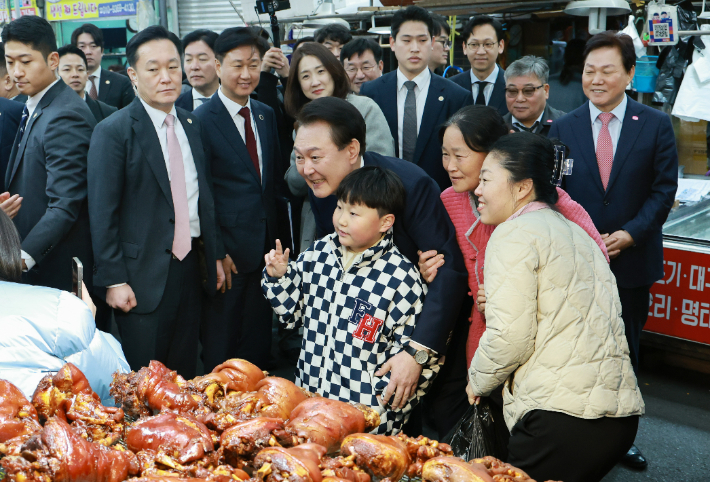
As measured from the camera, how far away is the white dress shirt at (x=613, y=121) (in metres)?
3.22

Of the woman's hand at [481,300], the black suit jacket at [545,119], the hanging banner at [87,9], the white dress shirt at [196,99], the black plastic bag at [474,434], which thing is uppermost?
the hanging banner at [87,9]

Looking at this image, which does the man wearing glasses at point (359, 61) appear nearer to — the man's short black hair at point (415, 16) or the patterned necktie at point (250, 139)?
the man's short black hair at point (415, 16)

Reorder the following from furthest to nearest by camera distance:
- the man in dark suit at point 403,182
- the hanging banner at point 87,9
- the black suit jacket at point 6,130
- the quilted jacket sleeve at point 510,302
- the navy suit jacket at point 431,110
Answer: the hanging banner at point 87,9
the navy suit jacket at point 431,110
the black suit jacket at point 6,130
the man in dark suit at point 403,182
the quilted jacket sleeve at point 510,302

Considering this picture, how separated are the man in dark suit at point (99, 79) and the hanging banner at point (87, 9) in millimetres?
4366

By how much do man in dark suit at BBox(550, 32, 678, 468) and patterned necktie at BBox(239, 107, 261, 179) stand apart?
1683mm

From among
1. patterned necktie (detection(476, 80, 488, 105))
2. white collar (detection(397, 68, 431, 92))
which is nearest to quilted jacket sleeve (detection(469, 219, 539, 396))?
white collar (detection(397, 68, 431, 92))

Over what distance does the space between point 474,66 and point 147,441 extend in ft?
12.4

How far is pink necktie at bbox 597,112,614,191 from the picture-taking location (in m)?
3.20

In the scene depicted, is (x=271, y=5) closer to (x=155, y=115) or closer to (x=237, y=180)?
(x=237, y=180)

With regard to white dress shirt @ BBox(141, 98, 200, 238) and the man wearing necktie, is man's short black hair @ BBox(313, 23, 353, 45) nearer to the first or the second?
the man wearing necktie

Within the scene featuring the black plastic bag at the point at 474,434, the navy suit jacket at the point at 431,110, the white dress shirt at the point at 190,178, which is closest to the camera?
the black plastic bag at the point at 474,434

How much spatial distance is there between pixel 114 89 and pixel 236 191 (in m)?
3.13

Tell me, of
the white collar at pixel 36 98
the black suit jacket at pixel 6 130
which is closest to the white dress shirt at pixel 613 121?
the white collar at pixel 36 98

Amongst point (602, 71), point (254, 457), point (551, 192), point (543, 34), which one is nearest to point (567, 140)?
point (602, 71)
